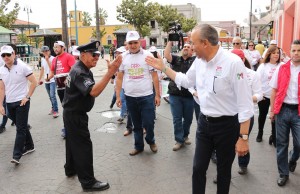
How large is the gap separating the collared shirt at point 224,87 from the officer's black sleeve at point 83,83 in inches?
52.9

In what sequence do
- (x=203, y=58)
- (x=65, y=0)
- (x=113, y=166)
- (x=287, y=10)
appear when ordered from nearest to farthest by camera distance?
(x=203, y=58) → (x=113, y=166) → (x=65, y=0) → (x=287, y=10)

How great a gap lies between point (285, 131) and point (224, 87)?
1.67 metres

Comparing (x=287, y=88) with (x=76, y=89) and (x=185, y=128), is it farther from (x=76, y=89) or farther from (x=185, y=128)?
(x=76, y=89)

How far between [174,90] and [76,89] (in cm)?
203

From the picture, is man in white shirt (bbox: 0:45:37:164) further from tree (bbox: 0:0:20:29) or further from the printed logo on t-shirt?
tree (bbox: 0:0:20:29)

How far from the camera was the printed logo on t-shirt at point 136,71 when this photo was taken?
525 cm

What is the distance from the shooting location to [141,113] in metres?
5.41

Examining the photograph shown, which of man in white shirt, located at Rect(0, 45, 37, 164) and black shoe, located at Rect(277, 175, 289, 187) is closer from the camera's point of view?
black shoe, located at Rect(277, 175, 289, 187)

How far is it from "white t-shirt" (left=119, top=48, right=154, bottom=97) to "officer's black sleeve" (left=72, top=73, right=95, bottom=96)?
1.43 m

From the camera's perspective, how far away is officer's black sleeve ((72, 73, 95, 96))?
3797mm

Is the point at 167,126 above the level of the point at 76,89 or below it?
below

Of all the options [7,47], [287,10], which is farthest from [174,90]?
[287,10]

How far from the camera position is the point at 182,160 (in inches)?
204


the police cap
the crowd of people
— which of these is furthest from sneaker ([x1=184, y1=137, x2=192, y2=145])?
the police cap
